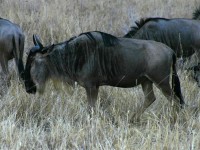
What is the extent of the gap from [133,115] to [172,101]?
428 mm

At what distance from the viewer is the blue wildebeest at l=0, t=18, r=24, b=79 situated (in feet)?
19.1

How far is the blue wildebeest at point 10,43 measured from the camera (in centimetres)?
583

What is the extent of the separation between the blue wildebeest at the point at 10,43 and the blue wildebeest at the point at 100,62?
133 centimetres

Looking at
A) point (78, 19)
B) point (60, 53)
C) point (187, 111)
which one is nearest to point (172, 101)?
point (187, 111)

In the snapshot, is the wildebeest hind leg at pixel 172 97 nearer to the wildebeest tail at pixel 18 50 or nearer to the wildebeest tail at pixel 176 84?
the wildebeest tail at pixel 176 84

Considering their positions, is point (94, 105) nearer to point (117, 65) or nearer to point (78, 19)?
point (117, 65)

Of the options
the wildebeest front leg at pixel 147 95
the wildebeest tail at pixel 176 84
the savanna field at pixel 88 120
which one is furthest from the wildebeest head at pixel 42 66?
the wildebeest tail at pixel 176 84

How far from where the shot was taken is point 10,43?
5859 mm

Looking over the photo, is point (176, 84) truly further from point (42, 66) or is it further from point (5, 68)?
point (5, 68)

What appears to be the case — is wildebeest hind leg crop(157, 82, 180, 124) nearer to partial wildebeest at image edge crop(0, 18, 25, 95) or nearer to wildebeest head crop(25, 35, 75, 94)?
wildebeest head crop(25, 35, 75, 94)

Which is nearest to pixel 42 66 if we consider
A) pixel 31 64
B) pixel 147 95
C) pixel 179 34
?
pixel 31 64

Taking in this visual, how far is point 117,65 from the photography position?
4.59 meters

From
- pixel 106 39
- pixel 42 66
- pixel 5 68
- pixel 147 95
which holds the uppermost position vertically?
pixel 106 39

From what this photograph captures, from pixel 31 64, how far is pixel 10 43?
56.1 inches
